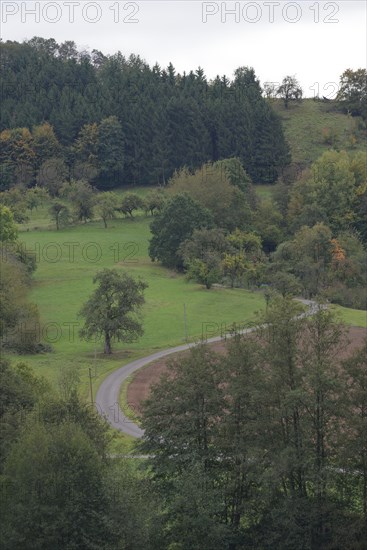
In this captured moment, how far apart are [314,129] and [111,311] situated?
97224mm

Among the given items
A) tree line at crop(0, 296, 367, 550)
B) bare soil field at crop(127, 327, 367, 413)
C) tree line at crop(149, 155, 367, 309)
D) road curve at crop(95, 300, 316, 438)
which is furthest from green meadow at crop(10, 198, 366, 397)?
tree line at crop(0, 296, 367, 550)

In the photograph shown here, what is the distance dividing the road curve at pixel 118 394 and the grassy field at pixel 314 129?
7855cm

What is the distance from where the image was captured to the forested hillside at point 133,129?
14075 cm

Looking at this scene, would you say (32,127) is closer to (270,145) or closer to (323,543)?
(270,145)

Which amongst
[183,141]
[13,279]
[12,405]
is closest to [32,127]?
[183,141]

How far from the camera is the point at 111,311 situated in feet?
237

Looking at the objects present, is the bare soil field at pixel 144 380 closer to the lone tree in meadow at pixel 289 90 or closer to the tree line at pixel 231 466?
the tree line at pixel 231 466

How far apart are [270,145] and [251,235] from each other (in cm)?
3815

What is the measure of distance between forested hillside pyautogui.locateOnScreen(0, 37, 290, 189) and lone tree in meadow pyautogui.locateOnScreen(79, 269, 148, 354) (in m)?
67.7

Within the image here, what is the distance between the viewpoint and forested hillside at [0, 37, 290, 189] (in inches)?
5541

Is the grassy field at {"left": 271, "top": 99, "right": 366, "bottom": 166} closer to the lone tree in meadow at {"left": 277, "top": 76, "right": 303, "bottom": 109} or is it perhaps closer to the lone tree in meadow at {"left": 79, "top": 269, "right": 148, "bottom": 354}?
the lone tree in meadow at {"left": 277, "top": 76, "right": 303, "bottom": 109}

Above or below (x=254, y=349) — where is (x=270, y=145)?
above

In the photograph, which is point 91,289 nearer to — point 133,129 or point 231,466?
point 231,466

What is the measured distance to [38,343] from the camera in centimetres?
7175
